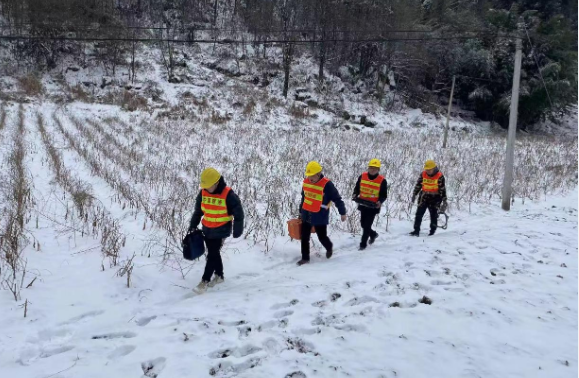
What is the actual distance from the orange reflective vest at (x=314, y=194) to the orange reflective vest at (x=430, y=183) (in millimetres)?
2616

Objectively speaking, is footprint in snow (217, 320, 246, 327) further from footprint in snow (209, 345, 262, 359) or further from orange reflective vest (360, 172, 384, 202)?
orange reflective vest (360, 172, 384, 202)

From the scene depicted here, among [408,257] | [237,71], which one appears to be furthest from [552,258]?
[237,71]

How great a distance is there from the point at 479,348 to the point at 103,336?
3342 millimetres

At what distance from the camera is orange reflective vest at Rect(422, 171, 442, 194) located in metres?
6.37

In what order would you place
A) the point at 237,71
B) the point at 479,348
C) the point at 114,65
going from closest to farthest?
the point at 479,348 < the point at 114,65 < the point at 237,71

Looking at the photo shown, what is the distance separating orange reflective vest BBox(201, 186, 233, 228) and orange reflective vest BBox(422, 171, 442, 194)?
4.13 meters

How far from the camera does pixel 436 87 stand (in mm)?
30828

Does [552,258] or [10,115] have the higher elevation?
[10,115]

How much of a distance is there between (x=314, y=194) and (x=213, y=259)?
1.62 meters

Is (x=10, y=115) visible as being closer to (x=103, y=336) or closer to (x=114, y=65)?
(x=114, y=65)

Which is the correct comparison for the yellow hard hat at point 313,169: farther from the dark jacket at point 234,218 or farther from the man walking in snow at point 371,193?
the man walking in snow at point 371,193

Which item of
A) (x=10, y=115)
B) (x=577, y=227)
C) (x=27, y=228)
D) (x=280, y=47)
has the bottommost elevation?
(x=577, y=227)

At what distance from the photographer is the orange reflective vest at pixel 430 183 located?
6369 mm

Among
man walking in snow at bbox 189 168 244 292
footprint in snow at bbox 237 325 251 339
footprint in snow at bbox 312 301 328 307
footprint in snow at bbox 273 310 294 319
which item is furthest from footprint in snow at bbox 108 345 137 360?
footprint in snow at bbox 312 301 328 307
